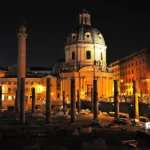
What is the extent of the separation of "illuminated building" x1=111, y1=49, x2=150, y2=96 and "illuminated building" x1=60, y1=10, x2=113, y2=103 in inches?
231

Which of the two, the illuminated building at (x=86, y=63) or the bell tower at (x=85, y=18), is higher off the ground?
the bell tower at (x=85, y=18)

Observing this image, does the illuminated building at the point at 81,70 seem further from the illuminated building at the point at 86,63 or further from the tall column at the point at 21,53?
the tall column at the point at 21,53

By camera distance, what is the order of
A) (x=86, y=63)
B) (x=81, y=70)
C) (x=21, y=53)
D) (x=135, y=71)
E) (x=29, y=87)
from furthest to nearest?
(x=29, y=87)
(x=86, y=63)
(x=135, y=71)
(x=81, y=70)
(x=21, y=53)

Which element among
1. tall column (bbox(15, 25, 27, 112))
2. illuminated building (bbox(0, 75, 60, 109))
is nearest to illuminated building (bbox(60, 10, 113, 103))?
illuminated building (bbox(0, 75, 60, 109))

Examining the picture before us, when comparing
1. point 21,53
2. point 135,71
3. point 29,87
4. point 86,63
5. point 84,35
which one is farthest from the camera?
point 29,87

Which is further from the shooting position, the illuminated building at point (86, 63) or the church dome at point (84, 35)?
the church dome at point (84, 35)

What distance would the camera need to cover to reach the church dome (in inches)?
2874

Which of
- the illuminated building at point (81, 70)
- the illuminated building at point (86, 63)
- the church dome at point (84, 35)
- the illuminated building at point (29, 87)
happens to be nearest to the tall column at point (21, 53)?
the illuminated building at point (81, 70)

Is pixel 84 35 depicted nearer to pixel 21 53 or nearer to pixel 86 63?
pixel 86 63

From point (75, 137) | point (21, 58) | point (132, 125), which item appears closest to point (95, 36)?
point (21, 58)

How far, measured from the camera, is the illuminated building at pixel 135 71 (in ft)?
207

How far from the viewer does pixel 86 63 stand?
2844 inches

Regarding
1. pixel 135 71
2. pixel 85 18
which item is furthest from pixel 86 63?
pixel 85 18

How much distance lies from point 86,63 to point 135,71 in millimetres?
11896
